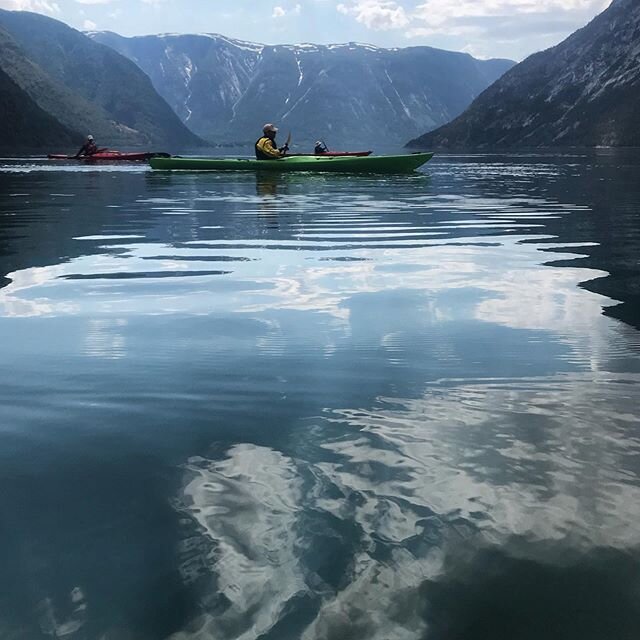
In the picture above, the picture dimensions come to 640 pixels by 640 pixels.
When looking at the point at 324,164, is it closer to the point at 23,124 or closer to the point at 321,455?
the point at 321,455

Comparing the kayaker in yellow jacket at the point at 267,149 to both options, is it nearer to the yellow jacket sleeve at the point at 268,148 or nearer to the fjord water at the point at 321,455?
the yellow jacket sleeve at the point at 268,148

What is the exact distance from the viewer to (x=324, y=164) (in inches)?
1284

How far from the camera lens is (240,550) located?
9.63 feet

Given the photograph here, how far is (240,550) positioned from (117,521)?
1.94 ft

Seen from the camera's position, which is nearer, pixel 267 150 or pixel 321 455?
pixel 321 455

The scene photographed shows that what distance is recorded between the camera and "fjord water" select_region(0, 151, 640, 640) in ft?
8.59

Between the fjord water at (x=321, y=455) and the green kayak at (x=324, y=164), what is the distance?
23.6 metres

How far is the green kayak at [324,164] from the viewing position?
32625 mm

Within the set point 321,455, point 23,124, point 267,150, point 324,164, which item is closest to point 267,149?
point 267,150

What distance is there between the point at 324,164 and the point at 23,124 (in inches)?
5169

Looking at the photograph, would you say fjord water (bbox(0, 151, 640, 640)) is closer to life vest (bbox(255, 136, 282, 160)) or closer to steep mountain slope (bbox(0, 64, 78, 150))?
life vest (bbox(255, 136, 282, 160))

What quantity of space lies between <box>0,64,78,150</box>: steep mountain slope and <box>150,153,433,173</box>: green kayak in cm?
11421

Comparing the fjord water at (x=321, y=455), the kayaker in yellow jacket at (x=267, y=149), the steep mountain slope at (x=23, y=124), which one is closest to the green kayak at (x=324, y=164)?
the kayaker in yellow jacket at (x=267, y=149)

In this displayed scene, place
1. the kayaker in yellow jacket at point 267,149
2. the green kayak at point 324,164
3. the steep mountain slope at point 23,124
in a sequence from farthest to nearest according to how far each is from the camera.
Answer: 1. the steep mountain slope at point 23,124
2. the kayaker in yellow jacket at point 267,149
3. the green kayak at point 324,164
